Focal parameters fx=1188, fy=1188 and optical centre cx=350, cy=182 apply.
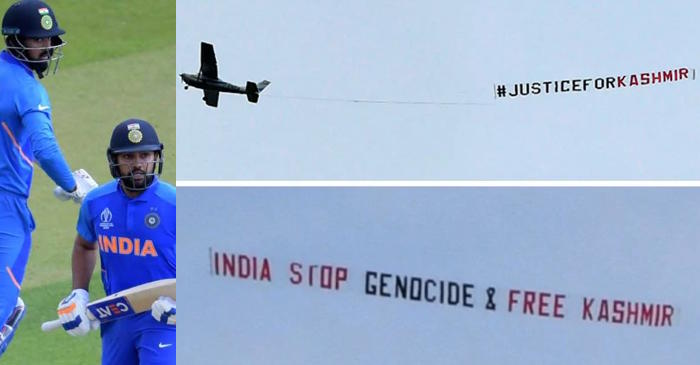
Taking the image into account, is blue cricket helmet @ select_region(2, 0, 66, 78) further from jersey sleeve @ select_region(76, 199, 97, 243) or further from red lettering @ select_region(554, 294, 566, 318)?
red lettering @ select_region(554, 294, 566, 318)

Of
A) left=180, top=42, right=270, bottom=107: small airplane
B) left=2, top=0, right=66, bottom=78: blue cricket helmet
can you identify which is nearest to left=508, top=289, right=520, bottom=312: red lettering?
A: left=180, top=42, right=270, bottom=107: small airplane

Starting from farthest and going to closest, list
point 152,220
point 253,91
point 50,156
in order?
point 50,156 < point 152,220 < point 253,91

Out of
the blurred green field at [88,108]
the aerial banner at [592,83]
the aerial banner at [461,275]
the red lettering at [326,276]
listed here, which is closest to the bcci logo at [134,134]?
the blurred green field at [88,108]

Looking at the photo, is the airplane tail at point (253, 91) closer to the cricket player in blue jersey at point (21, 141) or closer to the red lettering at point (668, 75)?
the red lettering at point (668, 75)

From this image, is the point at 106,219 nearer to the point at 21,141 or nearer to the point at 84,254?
the point at 84,254

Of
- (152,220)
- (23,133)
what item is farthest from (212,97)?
(23,133)
